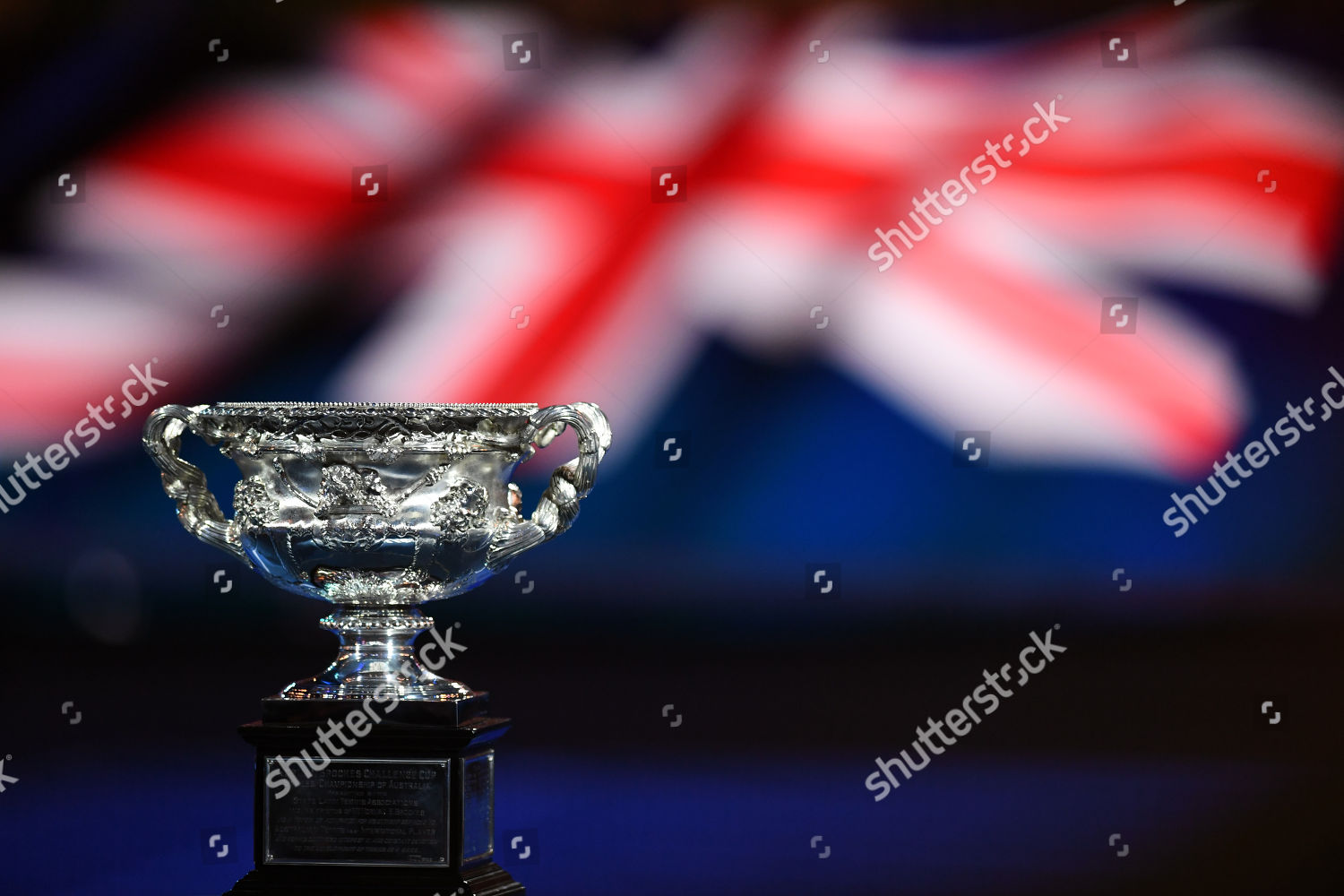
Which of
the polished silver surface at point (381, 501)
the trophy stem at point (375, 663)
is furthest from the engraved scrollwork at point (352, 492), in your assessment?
the trophy stem at point (375, 663)

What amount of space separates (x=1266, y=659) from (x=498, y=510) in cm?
241

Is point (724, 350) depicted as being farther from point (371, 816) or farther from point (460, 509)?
point (371, 816)

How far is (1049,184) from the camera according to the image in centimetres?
445

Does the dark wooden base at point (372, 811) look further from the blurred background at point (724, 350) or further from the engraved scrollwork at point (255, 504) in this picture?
the blurred background at point (724, 350)

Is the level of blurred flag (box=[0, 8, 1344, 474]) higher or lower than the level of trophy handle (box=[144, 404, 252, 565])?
higher

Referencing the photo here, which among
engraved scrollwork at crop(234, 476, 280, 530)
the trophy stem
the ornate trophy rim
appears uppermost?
the ornate trophy rim

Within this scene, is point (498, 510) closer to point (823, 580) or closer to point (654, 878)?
point (654, 878)

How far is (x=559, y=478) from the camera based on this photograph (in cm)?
297

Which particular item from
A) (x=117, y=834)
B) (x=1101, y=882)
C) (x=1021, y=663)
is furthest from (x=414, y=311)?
(x=1101, y=882)

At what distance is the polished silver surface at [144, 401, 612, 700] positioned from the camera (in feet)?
9.30

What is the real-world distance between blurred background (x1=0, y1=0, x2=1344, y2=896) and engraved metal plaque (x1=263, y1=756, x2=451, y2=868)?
58.1 inches

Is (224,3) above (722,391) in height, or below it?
above

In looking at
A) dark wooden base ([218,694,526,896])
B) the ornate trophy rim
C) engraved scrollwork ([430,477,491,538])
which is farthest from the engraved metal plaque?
the ornate trophy rim

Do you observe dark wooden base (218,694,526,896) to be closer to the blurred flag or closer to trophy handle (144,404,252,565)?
trophy handle (144,404,252,565)
